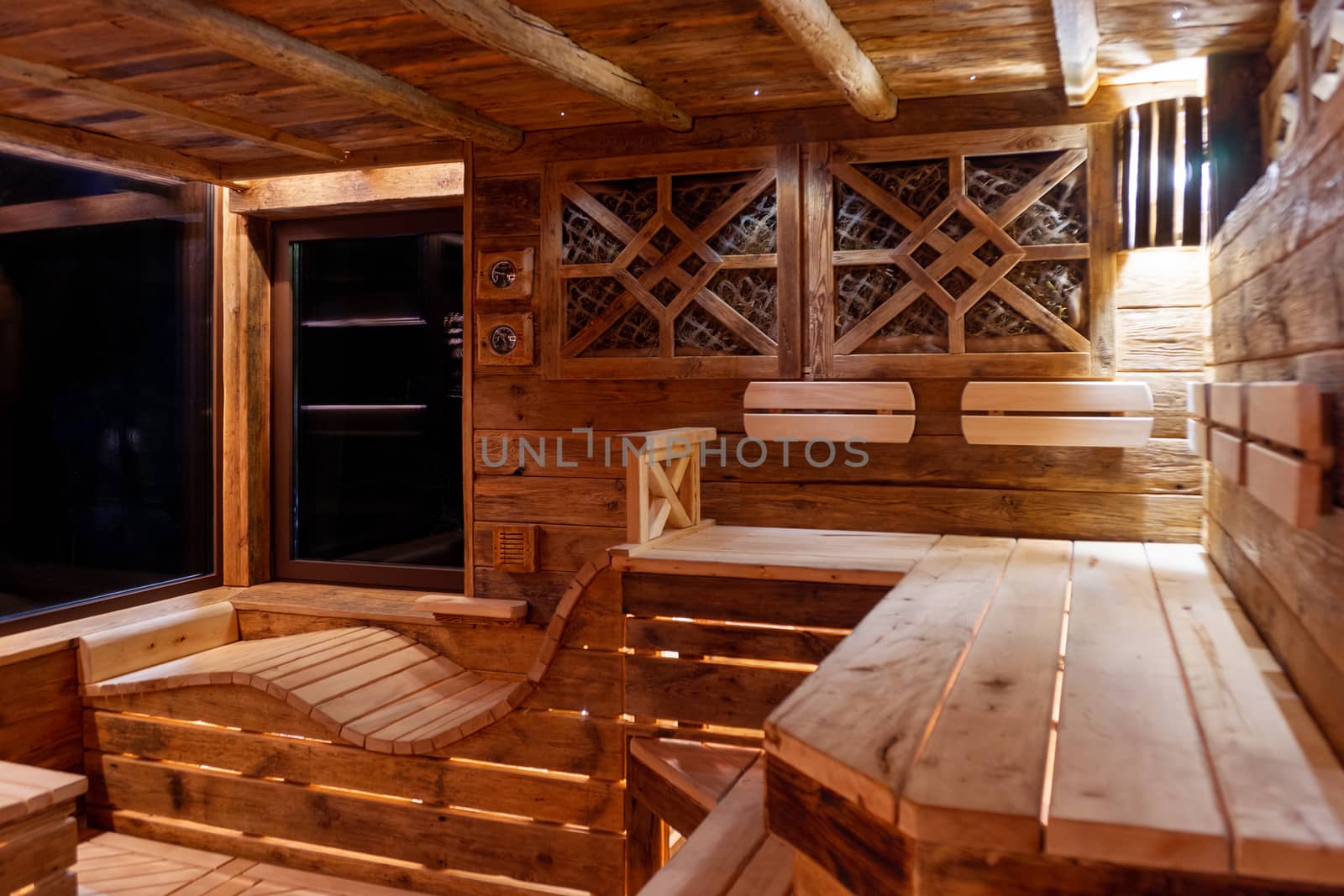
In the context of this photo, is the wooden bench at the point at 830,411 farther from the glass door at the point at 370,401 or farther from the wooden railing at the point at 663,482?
the glass door at the point at 370,401

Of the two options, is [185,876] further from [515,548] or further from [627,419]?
[627,419]

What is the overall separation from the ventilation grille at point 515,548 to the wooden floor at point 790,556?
3.05 ft

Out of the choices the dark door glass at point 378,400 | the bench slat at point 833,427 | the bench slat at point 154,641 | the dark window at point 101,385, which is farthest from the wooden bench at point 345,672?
the bench slat at point 833,427

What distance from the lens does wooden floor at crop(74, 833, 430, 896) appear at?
375cm

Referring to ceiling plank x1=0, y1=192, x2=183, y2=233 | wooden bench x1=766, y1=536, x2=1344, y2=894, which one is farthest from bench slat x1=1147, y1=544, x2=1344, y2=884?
ceiling plank x1=0, y1=192, x2=183, y2=233

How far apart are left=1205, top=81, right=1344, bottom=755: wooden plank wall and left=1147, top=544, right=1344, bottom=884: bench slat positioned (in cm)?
7

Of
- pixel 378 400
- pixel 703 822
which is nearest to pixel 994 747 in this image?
pixel 703 822

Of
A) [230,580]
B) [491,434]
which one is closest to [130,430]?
[230,580]

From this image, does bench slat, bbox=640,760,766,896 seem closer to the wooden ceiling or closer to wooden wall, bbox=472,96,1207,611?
wooden wall, bbox=472,96,1207,611

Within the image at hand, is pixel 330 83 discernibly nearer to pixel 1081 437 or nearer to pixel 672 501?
pixel 672 501

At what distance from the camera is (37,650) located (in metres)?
4.21

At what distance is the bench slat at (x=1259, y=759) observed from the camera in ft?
4.33

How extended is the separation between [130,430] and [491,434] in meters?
1.96

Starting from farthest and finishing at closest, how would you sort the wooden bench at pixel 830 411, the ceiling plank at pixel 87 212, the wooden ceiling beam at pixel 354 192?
1. the wooden ceiling beam at pixel 354 192
2. the ceiling plank at pixel 87 212
3. the wooden bench at pixel 830 411
